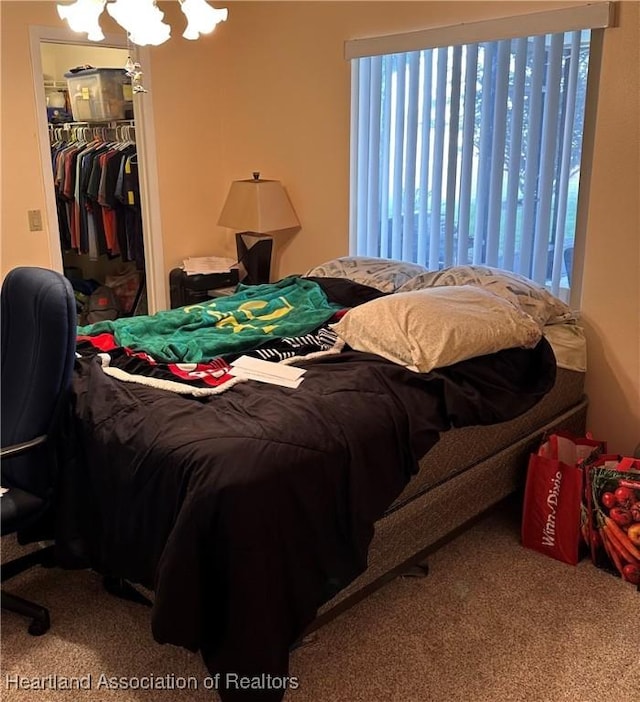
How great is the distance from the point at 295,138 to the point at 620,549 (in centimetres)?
280

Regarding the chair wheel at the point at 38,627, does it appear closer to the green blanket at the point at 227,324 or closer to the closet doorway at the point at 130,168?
the green blanket at the point at 227,324

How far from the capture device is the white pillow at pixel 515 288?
2.88 metres

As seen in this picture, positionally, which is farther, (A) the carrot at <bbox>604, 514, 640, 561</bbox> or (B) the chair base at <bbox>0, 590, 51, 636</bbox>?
(A) the carrot at <bbox>604, 514, 640, 561</bbox>

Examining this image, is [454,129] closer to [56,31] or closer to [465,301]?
[465,301]

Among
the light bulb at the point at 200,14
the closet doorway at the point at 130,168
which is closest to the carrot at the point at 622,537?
the light bulb at the point at 200,14

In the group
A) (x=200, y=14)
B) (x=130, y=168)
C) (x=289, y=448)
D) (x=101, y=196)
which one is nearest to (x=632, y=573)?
(x=289, y=448)

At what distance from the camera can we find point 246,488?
5.66 ft

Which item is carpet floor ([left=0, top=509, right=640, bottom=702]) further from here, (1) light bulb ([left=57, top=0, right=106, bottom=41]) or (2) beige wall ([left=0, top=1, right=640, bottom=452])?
(1) light bulb ([left=57, top=0, right=106, bottom=41])

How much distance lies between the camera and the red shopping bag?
2514 mm

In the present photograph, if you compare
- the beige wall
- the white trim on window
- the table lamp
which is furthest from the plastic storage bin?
the white trim on window

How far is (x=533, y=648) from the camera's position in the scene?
2119 millimetres

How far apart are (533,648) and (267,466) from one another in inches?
40.8

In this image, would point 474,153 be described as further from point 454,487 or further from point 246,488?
point 246,488

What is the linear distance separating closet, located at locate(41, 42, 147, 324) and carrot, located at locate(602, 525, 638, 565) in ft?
11.2
